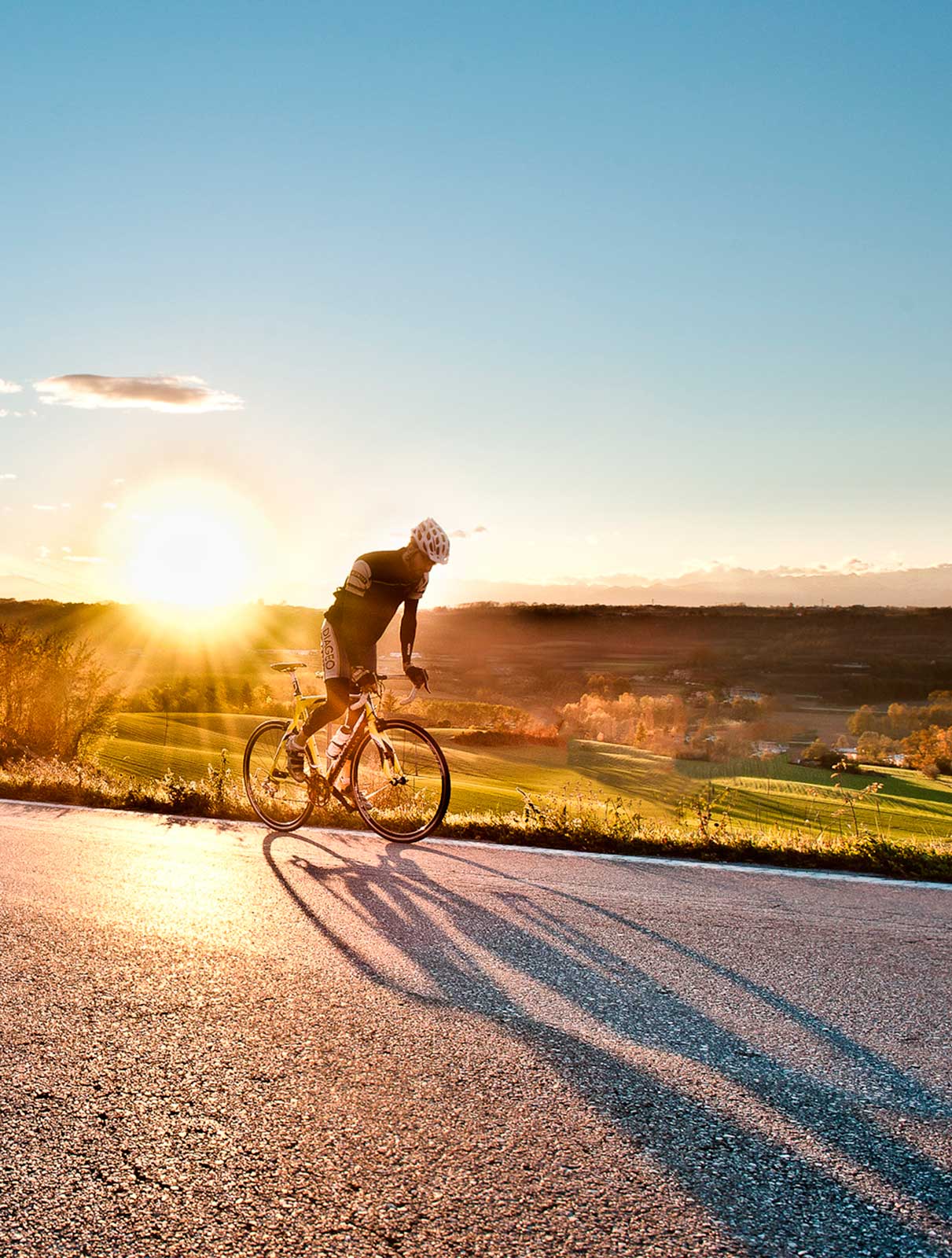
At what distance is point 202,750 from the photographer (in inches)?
2522

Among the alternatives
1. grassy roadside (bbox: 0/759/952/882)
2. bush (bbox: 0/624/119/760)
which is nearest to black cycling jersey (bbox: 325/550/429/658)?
grassy roadside (bbox: 0/759/952/882)

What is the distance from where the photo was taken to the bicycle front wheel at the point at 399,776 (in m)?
7.69

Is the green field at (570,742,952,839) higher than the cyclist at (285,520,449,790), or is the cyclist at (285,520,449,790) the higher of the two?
the cyclist at (285,520,449,790)

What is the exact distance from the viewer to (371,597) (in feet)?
24.8

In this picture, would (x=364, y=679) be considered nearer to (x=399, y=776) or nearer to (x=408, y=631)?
(x=408, y=631)

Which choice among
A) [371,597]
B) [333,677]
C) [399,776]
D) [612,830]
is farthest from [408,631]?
[612,830]

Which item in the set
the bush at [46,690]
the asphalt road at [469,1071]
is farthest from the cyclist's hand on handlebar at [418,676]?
the bush at [46,690]

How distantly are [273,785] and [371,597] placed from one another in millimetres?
2031

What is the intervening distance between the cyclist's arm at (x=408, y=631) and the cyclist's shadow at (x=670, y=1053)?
252 centimetres

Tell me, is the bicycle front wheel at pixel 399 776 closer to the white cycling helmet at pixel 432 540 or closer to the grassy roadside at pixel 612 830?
the grassy roadside at pixel 612 830

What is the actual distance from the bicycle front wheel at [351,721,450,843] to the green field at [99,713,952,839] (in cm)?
3705

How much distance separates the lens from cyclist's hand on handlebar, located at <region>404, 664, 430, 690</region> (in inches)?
307

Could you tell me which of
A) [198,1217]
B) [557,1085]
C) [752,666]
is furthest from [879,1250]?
[752,666]

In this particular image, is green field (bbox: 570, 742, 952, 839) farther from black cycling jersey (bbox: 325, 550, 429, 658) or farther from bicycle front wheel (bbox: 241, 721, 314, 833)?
black cycling jersey (bbox: 325, 550, 429, 658)
